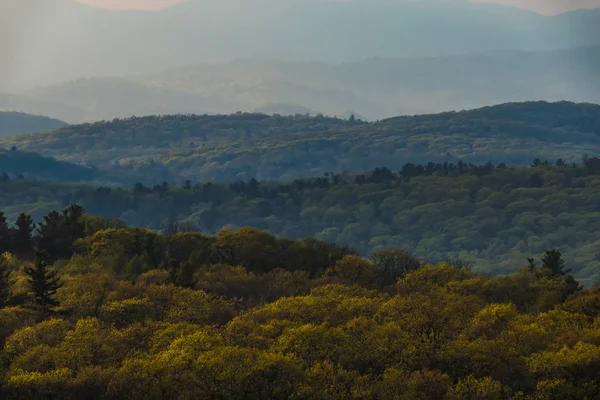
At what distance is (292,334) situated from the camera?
77812 mm

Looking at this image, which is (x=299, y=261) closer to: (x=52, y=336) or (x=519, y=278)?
(x=519, y=278)

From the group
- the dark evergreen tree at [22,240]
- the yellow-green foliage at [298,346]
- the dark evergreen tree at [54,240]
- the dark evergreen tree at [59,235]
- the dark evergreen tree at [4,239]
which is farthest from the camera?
the dark evergreen tree at [4,239]

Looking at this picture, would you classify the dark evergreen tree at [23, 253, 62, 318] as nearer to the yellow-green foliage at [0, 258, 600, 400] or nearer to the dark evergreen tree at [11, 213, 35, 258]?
the yellow-green foliage at [0, 258, 600, 400]

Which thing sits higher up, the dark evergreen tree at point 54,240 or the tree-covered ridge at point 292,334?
the dark evergreen tree at point 54,240

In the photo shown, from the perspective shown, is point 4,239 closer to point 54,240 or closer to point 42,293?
point 54,240

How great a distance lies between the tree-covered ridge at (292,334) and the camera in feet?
228

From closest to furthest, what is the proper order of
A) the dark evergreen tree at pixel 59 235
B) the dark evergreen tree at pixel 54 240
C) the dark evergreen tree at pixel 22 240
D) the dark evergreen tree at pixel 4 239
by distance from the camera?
the dark evergreen tree at pixel 54 240
the dark evergreen tree at pixel 59 235
the dark evergreen tree at pixel 22 240
the dark evergreen tree at pixel 4 239

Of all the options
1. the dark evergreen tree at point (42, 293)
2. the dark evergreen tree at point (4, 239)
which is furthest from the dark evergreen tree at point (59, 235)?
the dark evergreen tree at point (42, 293)

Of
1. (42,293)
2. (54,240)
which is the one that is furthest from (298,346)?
(54,240)

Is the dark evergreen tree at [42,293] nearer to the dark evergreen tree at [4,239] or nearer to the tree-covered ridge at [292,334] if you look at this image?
the tree-covered ridge at [292,334]

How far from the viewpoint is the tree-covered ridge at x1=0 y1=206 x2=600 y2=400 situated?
69438 millimetres

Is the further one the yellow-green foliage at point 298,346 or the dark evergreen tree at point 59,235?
the dark evergreen tree at point 59,235

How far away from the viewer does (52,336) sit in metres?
78.9

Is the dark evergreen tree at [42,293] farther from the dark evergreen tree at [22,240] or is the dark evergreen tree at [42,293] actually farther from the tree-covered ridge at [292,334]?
the dark evergreen tree at [22,240]
